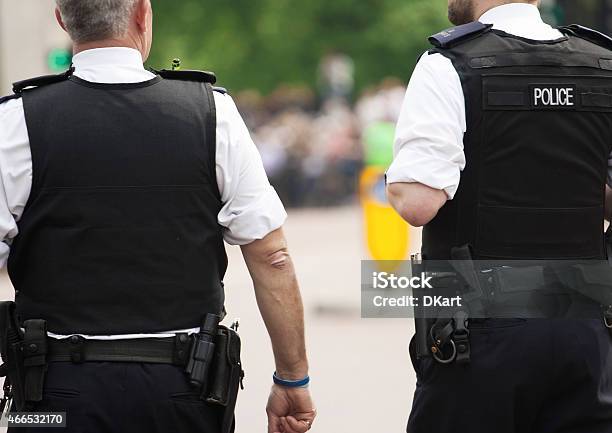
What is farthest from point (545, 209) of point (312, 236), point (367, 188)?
point (312, 236)

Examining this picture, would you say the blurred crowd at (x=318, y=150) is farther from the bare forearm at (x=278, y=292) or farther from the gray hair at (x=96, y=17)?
the gray hair at (x=96, y=17)

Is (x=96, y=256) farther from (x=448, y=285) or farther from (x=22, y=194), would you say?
(x=448, y=285)

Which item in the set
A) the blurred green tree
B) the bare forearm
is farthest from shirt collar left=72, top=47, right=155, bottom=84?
the blurred green tree

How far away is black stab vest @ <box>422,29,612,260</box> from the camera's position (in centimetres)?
377

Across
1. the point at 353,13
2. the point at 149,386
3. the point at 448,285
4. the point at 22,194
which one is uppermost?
the point at 353,13

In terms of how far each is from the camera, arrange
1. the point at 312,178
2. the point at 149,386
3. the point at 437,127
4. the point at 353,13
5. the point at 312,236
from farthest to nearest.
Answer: the point at 353,13 < the point at 312,178 < the point at 312,236 < the point at 437,127 < the point at 149,386

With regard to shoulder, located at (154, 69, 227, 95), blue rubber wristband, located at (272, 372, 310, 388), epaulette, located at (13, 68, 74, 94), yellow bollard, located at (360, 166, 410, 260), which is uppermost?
shoulder, located at (154, 69, 227, 95)

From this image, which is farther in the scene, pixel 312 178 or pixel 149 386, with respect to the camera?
pixel 312 178

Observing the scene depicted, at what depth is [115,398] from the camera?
11.3ft

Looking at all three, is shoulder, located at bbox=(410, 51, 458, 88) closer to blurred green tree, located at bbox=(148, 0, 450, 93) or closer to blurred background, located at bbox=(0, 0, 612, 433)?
blurred background, located at bbox=(0, 0, 612, 433)

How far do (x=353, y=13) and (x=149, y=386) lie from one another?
35.3 m

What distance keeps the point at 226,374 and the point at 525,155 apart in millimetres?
1082

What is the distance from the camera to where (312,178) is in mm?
25656

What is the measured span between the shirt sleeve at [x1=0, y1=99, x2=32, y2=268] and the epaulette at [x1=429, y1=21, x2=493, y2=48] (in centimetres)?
123
